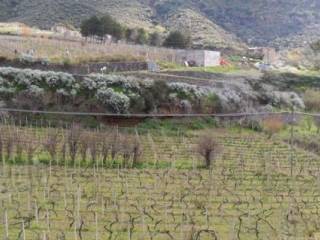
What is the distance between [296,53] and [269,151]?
2040 inches

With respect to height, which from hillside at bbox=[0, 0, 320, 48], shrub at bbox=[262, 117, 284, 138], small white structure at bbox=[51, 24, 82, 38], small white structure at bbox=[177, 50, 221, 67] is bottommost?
shrub at bbox=[262, 117, 284, 138]

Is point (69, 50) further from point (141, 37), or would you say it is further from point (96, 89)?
point (141, 37)

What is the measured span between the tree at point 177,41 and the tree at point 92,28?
7641 millimetres

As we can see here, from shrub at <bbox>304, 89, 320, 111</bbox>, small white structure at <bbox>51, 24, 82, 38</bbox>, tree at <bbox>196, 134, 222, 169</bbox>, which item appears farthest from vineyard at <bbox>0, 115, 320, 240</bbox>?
small white structure at <bbox>51, 24, 82, 38</bbox>

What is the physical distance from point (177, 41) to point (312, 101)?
72.8ft

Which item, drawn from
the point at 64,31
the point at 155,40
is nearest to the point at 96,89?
the point at 64,31

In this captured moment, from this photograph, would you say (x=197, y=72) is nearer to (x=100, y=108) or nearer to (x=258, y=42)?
(x=100, y=108)

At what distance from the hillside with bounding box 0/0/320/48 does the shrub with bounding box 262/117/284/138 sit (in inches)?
1468

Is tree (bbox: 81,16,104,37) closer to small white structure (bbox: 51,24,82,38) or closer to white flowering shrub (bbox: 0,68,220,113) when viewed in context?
small white structure (bbox: 51,24,82,38)

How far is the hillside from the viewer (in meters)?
75.0

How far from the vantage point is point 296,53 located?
82.8 meters

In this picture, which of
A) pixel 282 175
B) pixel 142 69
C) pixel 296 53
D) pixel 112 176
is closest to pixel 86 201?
pixel 112 176

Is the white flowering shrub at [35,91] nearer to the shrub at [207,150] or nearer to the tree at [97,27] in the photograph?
the shrub at [207,150]

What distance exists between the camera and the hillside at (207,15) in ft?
246
